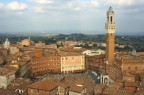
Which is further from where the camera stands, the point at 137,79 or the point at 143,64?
the point at 143,64

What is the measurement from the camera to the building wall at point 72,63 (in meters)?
49.5

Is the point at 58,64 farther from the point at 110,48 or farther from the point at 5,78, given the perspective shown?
the point at 5,78

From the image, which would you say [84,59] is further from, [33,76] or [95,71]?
[33,76]

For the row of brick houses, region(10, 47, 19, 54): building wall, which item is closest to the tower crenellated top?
the row of brick houses

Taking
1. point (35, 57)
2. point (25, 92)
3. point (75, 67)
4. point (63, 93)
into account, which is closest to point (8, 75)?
point (25, 92)

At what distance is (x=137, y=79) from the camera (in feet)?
105

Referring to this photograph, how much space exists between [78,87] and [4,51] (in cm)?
3011

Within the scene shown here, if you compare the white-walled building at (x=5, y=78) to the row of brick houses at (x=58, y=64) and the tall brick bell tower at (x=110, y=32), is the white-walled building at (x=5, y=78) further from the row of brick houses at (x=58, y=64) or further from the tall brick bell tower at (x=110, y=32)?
→ the tall brick bell tower at (x=110, y=32)

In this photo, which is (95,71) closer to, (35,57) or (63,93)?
(35,57)

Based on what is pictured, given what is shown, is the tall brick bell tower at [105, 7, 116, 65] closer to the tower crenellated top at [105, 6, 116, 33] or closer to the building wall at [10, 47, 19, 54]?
the tower crenellated top at [105, 6, 116, 33]

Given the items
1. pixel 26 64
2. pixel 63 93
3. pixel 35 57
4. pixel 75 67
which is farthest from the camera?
pixel 75 67

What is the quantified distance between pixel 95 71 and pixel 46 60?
28.7ft

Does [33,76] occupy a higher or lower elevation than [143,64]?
lower

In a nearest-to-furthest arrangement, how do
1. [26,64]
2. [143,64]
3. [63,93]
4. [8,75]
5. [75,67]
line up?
1. [63,93]
2. [8,75]
3. [143,64]
4. [26,64]
5. [75,67]
